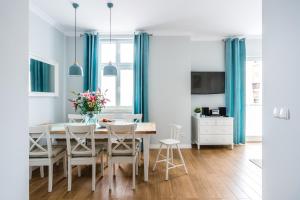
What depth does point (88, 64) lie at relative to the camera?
5.25m

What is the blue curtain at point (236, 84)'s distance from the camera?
222 inches

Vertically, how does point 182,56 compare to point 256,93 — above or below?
above

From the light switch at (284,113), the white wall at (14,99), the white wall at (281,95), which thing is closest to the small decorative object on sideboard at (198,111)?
the white wall at (281,95)

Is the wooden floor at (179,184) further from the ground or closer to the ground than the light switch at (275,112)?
closer to the ground

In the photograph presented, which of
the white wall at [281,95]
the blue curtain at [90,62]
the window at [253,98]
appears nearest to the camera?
the white wall at [281,95]

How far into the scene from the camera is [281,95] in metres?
1.80

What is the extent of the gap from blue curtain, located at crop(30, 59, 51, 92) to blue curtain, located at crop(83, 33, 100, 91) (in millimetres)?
948

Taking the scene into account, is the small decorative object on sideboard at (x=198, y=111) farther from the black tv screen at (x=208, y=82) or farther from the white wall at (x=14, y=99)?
the white wall at (x=14, y=99)

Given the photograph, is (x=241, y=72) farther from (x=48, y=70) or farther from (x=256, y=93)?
(x=48, y=70)

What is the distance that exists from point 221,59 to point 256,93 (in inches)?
56.8

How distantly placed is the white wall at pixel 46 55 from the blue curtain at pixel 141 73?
1.82m

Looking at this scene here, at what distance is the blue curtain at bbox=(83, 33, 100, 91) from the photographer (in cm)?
523

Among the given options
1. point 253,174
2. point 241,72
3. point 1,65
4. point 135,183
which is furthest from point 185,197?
point 241,72

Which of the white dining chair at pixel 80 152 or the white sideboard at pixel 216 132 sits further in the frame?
the white sideboard at pixel 216 132
